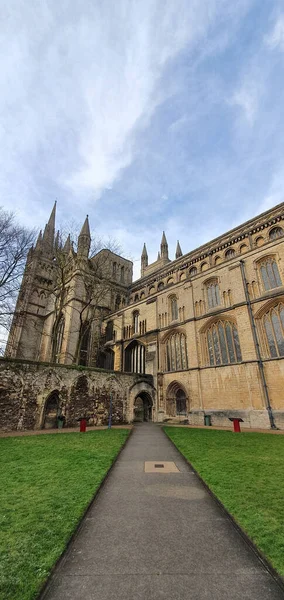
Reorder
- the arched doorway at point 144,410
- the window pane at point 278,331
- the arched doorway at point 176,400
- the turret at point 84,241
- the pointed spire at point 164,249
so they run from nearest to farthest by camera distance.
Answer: the window pane at point 278,331 → the arched doorway at point 176,400 → the arched doorway at point 144,410 → the turret at point 84,241 → the pointed spire at point 164,249

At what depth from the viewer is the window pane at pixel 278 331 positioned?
1698cm

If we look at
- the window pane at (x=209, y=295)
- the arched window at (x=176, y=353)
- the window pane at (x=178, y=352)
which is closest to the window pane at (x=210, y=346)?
the arched window at (x=176, y=353)

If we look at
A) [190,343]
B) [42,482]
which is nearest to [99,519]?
[42,482]

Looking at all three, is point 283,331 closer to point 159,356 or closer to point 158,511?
point 159,356

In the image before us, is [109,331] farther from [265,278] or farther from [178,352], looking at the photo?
[265,278]

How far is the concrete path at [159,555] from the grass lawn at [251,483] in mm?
230

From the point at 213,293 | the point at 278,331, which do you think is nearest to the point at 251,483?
the point at 278,331

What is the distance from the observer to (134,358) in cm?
2811

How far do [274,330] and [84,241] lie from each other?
30104 millimetres

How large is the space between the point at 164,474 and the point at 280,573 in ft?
13.2

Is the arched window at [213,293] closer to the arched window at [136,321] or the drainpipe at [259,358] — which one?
the drainpipe at [259,358]

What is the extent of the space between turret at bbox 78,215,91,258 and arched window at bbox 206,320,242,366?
2162 centimetres

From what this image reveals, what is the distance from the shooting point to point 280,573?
247cm

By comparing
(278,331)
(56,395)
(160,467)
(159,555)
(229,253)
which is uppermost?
(229,253)
